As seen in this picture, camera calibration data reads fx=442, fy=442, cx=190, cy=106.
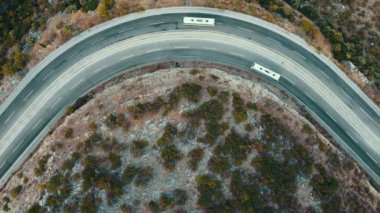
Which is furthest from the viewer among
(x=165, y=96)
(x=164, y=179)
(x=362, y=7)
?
(x=362, y=7)

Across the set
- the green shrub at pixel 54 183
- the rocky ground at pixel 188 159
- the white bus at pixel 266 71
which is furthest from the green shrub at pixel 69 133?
the white bus at pixel 266 71

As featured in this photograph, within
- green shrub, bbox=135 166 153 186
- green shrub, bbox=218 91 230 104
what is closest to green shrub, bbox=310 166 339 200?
green shrub, bbox=218 91 230 104

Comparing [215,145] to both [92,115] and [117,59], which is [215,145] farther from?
[117,59]

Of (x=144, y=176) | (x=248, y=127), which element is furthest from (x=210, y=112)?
(x=144, y=176)

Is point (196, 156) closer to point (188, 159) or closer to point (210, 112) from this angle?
point (188, 159)

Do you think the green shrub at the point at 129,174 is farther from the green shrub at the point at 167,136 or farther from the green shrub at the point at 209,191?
the green shrub at the point at 209,191

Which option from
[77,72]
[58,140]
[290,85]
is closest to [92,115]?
[58,140]

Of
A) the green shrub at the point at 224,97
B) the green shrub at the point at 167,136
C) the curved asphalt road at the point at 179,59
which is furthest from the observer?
the curved asphalt road at the point at 179,59
